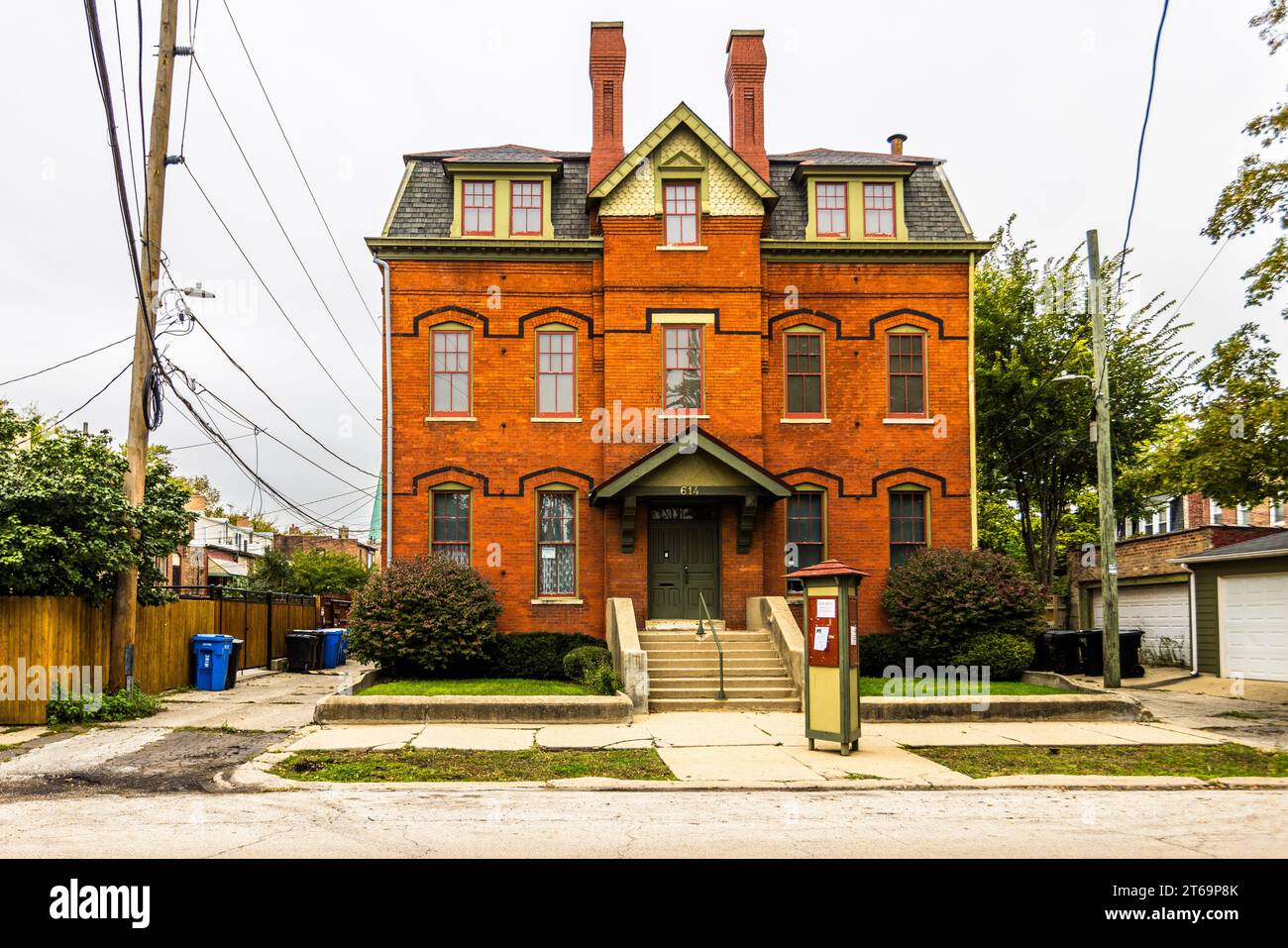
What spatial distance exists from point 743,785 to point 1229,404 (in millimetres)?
11034

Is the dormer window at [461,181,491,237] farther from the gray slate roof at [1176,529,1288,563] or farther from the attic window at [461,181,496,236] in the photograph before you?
the gray slate roof at [1176,529,1288,563]

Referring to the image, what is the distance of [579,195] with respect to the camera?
909 inches

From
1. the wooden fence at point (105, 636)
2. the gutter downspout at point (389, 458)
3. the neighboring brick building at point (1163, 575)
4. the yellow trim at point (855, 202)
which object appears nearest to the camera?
the wooden fence at point (105, 636)

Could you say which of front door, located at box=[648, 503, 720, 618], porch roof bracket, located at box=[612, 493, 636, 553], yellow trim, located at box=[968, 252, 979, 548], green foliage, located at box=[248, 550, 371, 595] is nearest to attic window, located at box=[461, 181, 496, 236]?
porch roof bracket, located at box=[612, 493, 636, 553]

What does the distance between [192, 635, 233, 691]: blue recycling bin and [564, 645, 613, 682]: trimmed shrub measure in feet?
24.5

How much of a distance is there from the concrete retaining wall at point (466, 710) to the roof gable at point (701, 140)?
10.8 metres

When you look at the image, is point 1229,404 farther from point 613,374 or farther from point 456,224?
point 456,224

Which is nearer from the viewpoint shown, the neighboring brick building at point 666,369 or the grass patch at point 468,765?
the grass patch at point 468,765

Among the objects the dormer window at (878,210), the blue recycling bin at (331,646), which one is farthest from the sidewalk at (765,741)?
the blue recycling bin at (331,646)

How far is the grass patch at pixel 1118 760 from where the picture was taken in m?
12.3

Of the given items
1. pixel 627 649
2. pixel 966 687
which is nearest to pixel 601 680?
pixel 627 649

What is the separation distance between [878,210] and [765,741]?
43.1 feet

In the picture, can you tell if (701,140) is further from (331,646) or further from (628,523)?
(331,646)

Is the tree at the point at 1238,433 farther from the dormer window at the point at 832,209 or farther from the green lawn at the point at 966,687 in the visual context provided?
the dormer window at the point at 832,209
